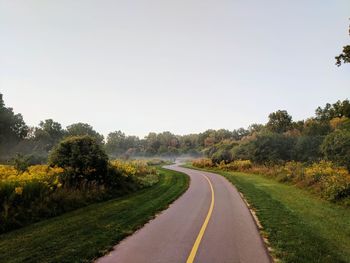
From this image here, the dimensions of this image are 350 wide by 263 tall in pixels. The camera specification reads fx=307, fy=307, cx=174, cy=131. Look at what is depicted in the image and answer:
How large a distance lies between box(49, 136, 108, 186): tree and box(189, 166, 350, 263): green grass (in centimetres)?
904

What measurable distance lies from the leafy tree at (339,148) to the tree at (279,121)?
174 ft

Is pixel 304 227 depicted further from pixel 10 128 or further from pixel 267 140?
pixel 10 128

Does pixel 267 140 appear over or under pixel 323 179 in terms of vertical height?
over

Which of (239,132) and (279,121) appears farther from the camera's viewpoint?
(239,132)

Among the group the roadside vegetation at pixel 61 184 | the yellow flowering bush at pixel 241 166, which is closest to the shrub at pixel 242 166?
the yellow flowering bush at pixel 241 166

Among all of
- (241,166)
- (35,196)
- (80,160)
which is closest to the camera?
(35,196)

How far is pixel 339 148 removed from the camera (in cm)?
2466

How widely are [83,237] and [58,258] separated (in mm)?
1751

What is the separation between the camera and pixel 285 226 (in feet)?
35.9

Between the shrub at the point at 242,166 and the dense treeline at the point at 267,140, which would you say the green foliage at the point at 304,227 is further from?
the shrub at the point at 242,166

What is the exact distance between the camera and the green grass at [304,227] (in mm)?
7812

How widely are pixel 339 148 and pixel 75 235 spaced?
889 inches

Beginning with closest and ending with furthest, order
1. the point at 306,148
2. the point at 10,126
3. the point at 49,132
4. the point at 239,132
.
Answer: the point at 306,148
the point at 10,126
the point at 49,132
the point at 239,132

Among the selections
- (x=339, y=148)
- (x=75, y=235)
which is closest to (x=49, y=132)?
(x=339, y=148)
